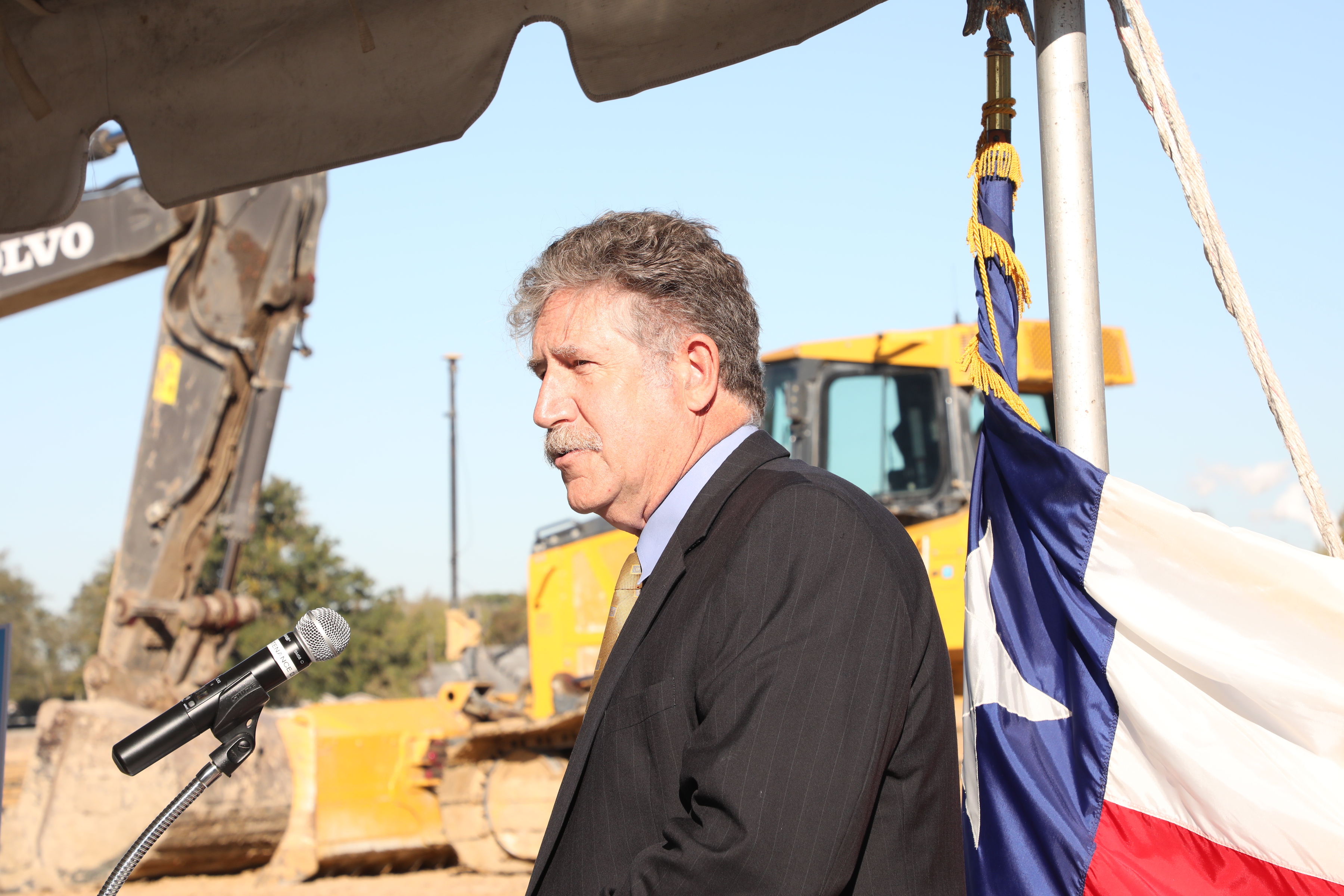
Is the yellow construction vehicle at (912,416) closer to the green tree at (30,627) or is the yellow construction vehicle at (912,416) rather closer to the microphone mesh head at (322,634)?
the microphone mesh head at (322,634)

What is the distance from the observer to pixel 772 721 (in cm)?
135

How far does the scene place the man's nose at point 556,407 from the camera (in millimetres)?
1803

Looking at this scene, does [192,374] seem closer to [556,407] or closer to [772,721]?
[556,407]

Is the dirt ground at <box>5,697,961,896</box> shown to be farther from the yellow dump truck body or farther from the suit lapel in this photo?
the suit lapel

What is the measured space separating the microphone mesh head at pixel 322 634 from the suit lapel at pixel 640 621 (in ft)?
2.10

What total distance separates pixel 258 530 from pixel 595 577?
31.5 m

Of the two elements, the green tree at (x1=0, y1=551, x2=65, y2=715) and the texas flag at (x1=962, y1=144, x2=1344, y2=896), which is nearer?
the texas flag at (x1=962, y1=144, x2=1344, y2=896)

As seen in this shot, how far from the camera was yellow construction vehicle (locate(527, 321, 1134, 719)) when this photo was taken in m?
6.53

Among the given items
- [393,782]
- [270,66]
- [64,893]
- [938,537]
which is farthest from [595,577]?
[270,66]

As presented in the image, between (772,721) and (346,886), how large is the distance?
777cm

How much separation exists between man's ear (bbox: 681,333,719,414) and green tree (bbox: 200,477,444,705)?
33.1m

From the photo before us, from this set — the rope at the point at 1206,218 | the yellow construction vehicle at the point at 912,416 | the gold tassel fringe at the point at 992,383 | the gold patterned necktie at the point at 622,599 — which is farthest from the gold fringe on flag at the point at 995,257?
the yellow construction vehicle at the point at 912,416

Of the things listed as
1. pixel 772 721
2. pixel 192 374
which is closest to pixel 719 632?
pixel 772 721

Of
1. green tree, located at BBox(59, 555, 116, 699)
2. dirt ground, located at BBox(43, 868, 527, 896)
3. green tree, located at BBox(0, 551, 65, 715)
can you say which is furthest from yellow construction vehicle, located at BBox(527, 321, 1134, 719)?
green tree, located at BBox(0, 551, 65, 715)
